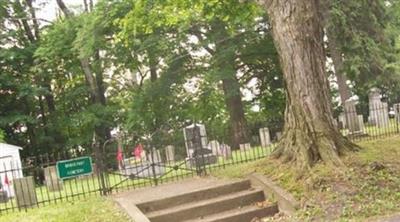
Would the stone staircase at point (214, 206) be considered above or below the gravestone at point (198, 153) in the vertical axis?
below

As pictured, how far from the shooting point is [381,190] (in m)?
8.85

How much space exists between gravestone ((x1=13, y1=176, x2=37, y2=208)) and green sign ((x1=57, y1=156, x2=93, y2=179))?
0.62 m

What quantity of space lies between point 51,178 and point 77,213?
4626 mm

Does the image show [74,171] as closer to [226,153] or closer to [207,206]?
[207,206]

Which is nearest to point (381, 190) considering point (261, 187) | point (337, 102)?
point (261, 187)

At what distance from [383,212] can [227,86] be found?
15.4 m

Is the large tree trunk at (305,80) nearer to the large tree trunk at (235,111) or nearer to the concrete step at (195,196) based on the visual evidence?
the concrete step at (195,196)

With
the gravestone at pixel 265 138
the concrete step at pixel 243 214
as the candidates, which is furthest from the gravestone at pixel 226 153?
the concrete step at pixel 243 214

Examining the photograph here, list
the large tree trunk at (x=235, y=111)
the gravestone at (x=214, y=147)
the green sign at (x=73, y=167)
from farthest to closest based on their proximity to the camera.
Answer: the large tree trunk at (x=235, y=111) < the gravestone at (x=214, y=147) < the green sign at (x=73, y=167)

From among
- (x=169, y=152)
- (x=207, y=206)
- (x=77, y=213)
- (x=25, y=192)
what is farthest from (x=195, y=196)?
(x=169, y=152)

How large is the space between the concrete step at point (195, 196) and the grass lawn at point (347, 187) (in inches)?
25.6

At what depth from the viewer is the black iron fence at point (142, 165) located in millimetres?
11508

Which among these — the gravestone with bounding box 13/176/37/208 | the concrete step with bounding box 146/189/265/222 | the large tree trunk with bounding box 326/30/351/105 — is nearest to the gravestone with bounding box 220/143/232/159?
the concrete step with bounding box 146/189/265/222

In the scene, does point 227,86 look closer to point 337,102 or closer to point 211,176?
point 337,102
